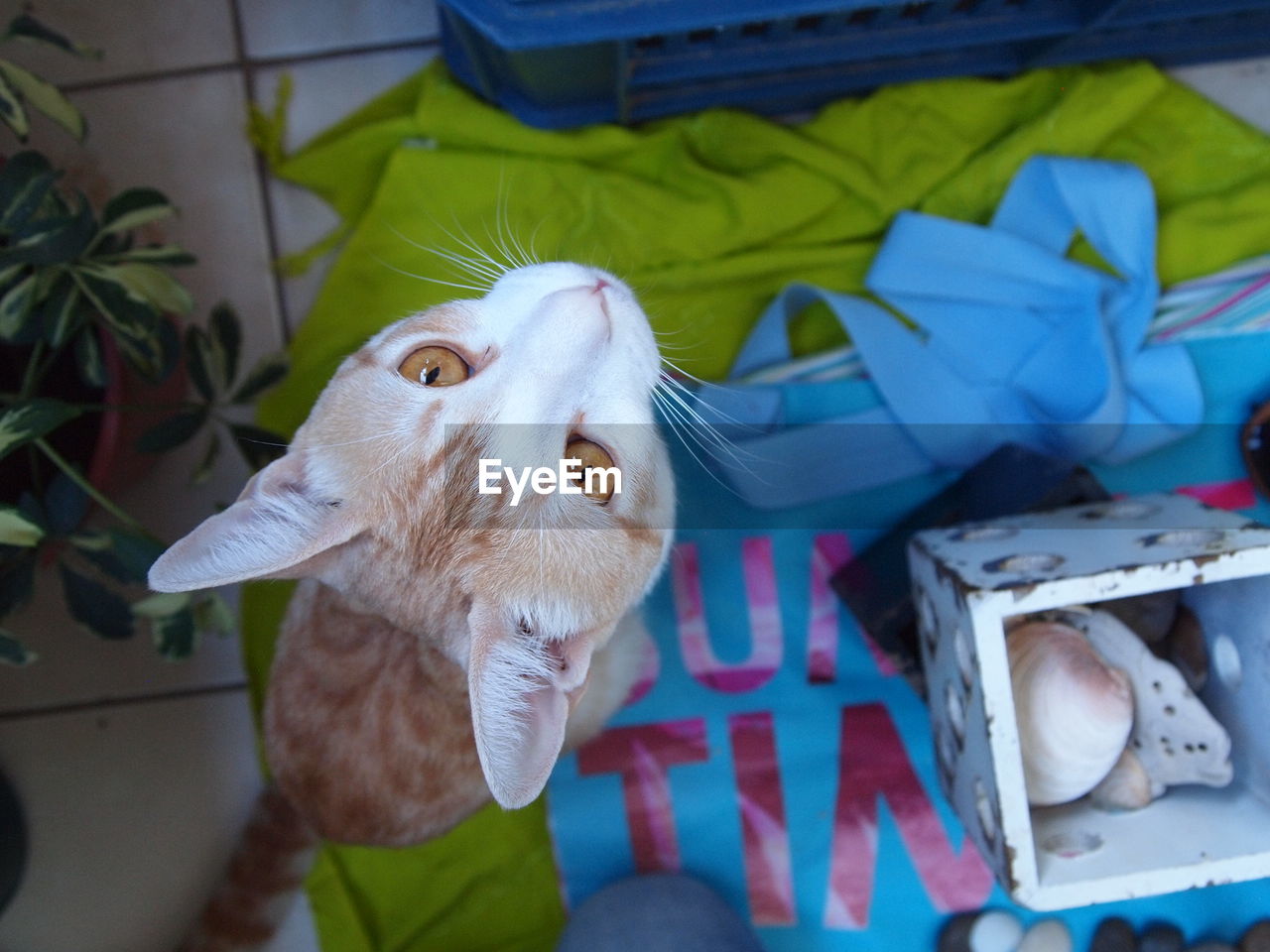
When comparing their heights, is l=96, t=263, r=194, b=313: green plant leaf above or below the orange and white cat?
above

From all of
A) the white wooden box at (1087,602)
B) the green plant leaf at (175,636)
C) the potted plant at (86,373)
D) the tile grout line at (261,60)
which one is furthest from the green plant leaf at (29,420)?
the white wooden box at (1087,602)

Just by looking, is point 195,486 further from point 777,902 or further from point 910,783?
point 910,783

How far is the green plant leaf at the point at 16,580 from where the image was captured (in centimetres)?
121

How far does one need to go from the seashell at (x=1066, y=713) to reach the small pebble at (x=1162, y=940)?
20.7 inches

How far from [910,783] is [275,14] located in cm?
179

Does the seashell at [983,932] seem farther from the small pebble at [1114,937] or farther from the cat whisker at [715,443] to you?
the cat whisker at [715,443]

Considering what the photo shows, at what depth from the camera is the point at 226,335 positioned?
4.44 ft

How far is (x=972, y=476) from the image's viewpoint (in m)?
1.50

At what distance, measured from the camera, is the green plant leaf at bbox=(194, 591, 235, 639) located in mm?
1299

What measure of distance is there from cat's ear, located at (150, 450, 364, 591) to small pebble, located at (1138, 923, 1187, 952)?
1444 mm

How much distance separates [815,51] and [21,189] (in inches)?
43.9

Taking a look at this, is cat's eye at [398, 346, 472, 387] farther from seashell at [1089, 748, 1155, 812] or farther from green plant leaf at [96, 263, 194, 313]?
seashell at [1089, 748, 1155, 812]

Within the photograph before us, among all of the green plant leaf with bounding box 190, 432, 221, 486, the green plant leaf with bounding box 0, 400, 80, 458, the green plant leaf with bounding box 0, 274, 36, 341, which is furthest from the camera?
the green plant leaf with bounding box 190, 432, 221, 486

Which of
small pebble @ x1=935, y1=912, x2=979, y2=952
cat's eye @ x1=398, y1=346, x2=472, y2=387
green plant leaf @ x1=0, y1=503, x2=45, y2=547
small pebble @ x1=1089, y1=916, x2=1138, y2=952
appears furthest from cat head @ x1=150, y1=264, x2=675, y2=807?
small pebble @ x1=1089, y1=916, x2=1138, y2=952
